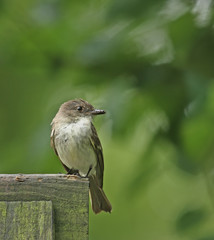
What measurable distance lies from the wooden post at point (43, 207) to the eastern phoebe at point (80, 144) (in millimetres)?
2258

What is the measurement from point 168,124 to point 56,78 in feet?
3.23

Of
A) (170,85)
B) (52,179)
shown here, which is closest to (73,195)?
(52,179)

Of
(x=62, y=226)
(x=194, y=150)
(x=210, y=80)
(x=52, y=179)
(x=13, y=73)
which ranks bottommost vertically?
(x=62, y=226)

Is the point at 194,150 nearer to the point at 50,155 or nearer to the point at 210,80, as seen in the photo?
the point at 210,80

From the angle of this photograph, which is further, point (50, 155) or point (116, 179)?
point (116, 179)

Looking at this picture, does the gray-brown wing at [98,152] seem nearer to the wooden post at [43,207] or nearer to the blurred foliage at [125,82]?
the blurred foliage at [125,82]

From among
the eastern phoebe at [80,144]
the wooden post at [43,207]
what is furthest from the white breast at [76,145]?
the wooden post at [43,207]

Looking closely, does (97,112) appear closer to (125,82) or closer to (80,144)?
(125,82)

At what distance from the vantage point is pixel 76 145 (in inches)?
243

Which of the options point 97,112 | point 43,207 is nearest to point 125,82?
point 97,112

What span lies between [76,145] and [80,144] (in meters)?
0.04

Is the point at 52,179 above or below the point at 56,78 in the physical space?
below

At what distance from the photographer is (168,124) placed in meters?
→ 5.56

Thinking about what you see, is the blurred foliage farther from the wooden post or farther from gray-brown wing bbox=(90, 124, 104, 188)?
the wooden post
